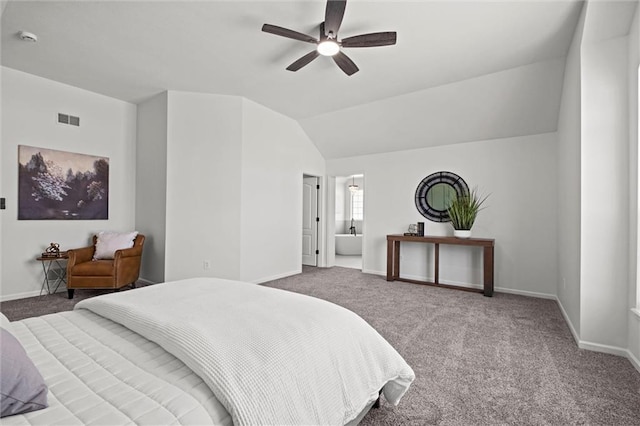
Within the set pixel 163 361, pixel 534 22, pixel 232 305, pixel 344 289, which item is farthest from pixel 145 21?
pixel 344 289

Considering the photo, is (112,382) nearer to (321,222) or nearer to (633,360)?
(633,360)

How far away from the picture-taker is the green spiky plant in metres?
4.48

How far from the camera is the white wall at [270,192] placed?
181 inches

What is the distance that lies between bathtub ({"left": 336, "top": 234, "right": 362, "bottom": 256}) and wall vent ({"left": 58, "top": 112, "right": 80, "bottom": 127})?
5.98 metres

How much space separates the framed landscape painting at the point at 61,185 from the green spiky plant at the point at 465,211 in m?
5.14

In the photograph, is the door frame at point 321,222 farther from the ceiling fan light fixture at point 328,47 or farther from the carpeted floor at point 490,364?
the ceiling fan light fixture at point 328,47

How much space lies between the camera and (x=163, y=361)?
1114mm

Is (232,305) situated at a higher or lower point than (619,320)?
higher

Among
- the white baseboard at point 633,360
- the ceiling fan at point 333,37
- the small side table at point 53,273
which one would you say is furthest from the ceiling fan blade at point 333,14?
the small side table at point 53,273

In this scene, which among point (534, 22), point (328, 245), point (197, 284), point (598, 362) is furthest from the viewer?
point (328, 245)

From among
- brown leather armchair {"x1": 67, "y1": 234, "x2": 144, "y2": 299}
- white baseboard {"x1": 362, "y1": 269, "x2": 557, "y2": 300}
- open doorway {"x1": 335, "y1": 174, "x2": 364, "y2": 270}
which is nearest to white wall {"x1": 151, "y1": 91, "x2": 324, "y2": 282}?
brown leather armchair {"x1": 67, "y1": 234, "x2": 144, "y2": 299}

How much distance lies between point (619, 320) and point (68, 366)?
3518 millimetres

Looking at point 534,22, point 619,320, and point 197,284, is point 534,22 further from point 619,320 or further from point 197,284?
point 197,284

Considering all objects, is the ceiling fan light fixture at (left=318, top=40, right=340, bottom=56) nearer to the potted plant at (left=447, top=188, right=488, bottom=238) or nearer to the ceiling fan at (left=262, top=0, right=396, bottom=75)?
the ceiling fan at (left=262, top=0, right=396, bottom=75)
